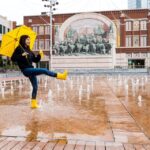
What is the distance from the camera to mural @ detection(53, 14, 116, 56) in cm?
6146

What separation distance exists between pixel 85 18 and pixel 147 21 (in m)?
12.7

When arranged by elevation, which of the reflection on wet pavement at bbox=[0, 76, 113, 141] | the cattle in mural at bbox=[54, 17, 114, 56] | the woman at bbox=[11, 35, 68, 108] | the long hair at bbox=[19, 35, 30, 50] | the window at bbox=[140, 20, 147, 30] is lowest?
the reflection on wet pavement at bbox=[0, 76, 113, 141]

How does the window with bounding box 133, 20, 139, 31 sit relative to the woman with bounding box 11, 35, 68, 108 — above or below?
above

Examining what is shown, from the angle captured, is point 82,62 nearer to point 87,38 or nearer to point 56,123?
point 87,38

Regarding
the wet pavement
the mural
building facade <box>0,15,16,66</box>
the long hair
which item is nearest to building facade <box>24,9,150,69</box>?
the mural

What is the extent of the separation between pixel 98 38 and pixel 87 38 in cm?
287

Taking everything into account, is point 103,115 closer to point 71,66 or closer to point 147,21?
point 71,66

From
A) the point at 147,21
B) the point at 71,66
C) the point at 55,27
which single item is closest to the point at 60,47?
the point at 71,66

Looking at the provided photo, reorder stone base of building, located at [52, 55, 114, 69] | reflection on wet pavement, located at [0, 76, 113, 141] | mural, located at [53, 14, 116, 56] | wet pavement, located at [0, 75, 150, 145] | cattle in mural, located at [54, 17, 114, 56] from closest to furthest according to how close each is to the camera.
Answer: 1. wet pavement, located at [0, 75, 150, 145]
2. reflection on wet pavement, located at [0, 76, 113, 141]
3. stone base of building, located at [52, 55, 114, 69]
4. cattle in mural, located at [54, 17, 114, 56]
5. mural, located at [53, 14, 116, 56]

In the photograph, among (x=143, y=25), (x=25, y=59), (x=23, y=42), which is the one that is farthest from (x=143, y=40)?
(x=25, y=59)

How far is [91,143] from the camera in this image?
198 inches

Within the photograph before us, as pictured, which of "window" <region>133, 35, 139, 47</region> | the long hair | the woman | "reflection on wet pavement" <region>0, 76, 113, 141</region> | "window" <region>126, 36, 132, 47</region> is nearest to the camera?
"reflection on wet pavement" <region>0, 76, 113, 141</region>

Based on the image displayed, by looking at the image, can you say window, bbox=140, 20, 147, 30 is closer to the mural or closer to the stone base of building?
the mural

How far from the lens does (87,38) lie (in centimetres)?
6244
